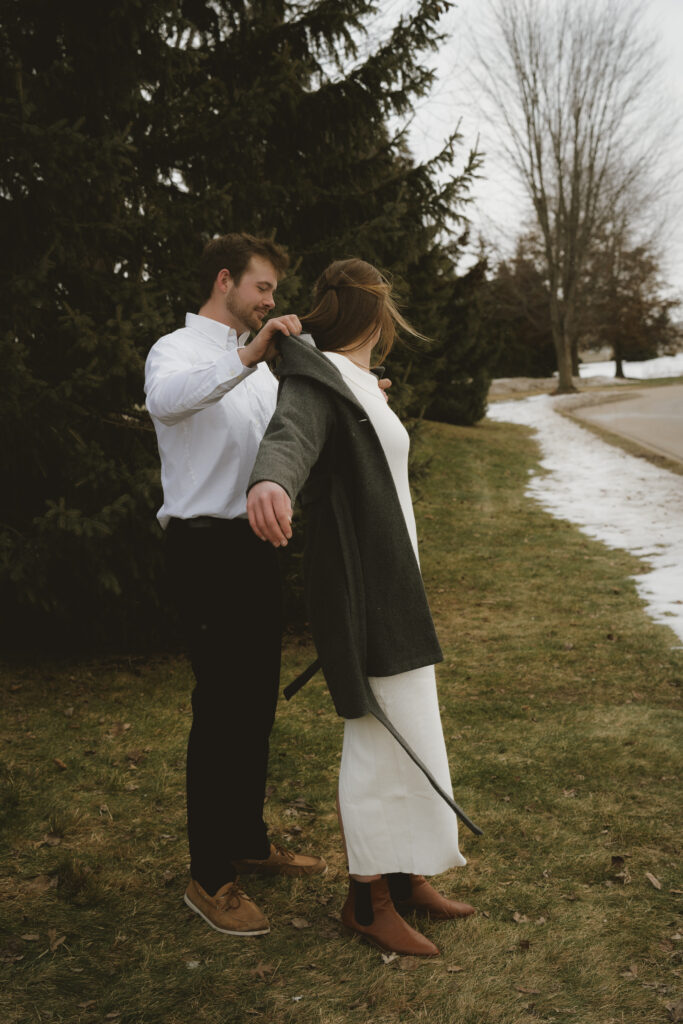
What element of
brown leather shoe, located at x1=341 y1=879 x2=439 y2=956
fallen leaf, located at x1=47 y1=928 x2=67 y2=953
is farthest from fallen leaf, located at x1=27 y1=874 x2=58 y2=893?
brown leather shoe, located at x1=341 y1=879 x2=439 y2=956

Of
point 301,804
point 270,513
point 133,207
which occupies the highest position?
point 133,207

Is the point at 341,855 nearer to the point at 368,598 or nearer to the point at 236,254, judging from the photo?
the point at 368,598

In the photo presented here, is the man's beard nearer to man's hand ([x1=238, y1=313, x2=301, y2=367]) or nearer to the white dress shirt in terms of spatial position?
the white dress shirt

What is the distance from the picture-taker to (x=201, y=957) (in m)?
2.71

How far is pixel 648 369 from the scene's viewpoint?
1934 inches

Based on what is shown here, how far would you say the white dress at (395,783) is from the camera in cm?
254

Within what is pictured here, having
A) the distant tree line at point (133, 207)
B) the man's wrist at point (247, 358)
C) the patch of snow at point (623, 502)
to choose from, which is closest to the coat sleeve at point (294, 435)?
the man's wrist at point (247, 358)

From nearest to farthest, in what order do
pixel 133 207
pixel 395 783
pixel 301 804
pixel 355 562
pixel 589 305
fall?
pixel 355 562 < pixel 395 783 < pixel 301 804 < pixel 133 207 < pixel 589 305

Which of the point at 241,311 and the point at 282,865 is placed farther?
the point at 282,865

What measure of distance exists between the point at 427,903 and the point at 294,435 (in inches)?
66.8

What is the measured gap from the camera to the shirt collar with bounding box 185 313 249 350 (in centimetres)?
295

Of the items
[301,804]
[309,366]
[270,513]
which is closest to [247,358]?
[309,366]

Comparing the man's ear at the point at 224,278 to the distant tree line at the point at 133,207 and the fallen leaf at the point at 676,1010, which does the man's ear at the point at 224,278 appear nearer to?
the distant tree line at the point at 133,207

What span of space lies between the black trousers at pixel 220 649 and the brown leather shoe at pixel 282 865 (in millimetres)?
320
